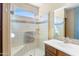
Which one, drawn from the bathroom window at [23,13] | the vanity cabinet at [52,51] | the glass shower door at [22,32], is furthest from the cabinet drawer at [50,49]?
the bathroom window at [23,13]

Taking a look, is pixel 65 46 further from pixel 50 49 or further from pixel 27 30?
pixel 27 30

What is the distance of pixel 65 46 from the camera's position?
4.50 feet

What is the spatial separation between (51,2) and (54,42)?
48 centimetres

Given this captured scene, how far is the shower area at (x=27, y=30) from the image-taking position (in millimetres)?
1424

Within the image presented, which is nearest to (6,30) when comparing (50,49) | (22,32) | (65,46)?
(22,32)

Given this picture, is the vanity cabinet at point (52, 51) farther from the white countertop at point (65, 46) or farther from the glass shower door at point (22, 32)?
the glass shower door at point (22, 32)

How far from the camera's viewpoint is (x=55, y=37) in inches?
55.7

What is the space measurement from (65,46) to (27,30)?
1.62ft

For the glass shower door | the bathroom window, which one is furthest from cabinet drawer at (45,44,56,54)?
the bathroom window

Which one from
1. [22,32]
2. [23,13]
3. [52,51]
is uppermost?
[23,13]

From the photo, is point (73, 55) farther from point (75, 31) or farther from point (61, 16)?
point (61, 16)

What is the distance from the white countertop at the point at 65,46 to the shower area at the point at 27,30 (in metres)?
0.10

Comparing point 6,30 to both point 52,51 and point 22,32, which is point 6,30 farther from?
point 52,51

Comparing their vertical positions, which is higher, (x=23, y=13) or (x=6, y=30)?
(x=23, y=13)
